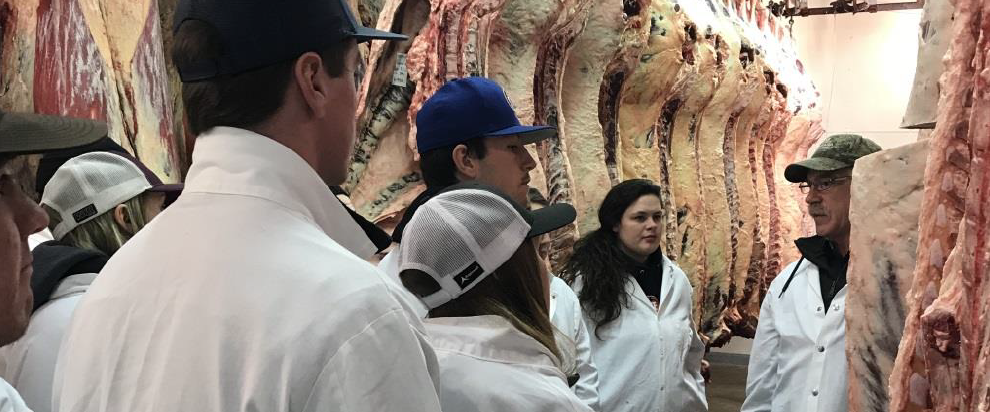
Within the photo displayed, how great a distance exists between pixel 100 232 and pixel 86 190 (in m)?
0.11

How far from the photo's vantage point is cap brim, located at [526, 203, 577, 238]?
2.37 m

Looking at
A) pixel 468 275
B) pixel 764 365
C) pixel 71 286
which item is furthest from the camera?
pixel 764 365

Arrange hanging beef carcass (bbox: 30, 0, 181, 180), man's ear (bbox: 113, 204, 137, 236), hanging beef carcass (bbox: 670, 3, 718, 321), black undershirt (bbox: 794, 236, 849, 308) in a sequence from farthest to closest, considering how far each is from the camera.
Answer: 1. hanging beef carcass (bbox: 670, 3, 718, 321)
2. black undershirt (bbox: 794, 236, 849, 308)
3. hanging beef carcass (bbox: 30, 0, 181, 180)
4. man's ear (bbox: 113, 204, 137, 236)

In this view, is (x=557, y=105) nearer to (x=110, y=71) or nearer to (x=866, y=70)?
(x=110, y=71)

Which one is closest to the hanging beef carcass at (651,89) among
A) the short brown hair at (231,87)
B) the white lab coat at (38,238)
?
the white lab coat at (38,238)

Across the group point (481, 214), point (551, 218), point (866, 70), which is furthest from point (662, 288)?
point (866, 70)

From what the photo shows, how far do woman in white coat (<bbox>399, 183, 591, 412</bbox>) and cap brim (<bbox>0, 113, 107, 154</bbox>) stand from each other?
69cm

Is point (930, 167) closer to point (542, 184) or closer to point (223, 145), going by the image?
point (223, 145)

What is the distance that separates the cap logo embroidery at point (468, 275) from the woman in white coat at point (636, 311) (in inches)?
85.0

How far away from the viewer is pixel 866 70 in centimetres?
1060

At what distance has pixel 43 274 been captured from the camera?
2125mm

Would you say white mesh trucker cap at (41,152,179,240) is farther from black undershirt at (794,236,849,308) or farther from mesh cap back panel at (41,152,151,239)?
black undershirt at (794,236,849,308)

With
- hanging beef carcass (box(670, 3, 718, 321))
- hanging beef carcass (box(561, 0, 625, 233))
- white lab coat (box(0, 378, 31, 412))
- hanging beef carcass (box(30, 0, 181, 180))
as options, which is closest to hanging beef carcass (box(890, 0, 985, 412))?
white lab coat (box(0, 378, 31, 412))

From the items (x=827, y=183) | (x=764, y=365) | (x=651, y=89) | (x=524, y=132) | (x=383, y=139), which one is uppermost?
(x=524, y=132)
